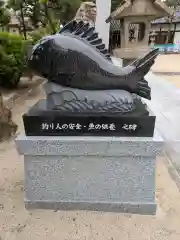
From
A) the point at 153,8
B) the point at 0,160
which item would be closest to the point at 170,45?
the point at 153,8

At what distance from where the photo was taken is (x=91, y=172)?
2.18 meters

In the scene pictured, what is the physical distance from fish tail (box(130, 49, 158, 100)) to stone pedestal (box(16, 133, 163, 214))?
1.31 feet

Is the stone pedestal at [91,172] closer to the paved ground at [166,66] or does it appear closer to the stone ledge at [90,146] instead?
the stone ledge at [90,146]

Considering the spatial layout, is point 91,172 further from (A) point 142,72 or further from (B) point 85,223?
(A) point 142,72

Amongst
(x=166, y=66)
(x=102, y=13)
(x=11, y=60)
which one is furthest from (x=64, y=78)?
(x=166, y=66)

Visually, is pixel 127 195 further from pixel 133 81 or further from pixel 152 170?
pixel 133 81

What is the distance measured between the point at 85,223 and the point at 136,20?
455 centimetres

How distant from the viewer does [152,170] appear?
2.16 m

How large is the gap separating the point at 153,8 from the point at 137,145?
13.6 ft

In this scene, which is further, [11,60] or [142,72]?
[11,60]

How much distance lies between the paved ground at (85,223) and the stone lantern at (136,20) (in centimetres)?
369

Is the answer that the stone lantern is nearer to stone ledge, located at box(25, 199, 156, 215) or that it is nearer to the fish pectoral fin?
the fish pectoral fin

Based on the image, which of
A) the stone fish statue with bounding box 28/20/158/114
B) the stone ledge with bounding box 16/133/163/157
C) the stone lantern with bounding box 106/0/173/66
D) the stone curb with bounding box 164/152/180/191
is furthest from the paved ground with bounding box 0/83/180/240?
the stone lantern with bounding box 106/0/173/66

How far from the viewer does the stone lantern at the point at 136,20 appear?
5235mm
